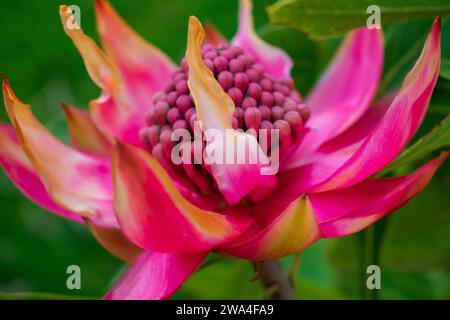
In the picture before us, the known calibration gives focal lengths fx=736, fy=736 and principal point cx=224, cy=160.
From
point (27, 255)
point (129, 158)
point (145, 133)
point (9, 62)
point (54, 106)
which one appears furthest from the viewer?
point (9, 62)

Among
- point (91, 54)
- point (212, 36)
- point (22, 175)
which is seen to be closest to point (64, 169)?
point (22, 175)

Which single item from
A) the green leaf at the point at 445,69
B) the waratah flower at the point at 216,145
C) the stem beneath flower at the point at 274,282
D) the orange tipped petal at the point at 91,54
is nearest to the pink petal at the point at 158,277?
the waratah flower at the point at 216,145

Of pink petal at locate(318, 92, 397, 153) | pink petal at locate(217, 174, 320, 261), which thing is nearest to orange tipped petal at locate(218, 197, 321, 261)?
pink petal at locate(217, 174, 320, 261)

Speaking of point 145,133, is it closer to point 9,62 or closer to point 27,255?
point 27,255

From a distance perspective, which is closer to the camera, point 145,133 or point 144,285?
point 144,285

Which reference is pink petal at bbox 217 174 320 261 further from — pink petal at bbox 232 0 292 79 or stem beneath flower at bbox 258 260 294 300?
pink petal at bbox 232 0 292 79

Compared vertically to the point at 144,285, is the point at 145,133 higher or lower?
higher

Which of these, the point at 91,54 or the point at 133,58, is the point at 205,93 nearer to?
the point at 91,54

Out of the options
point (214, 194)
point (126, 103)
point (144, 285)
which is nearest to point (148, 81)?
point (126, 103)
